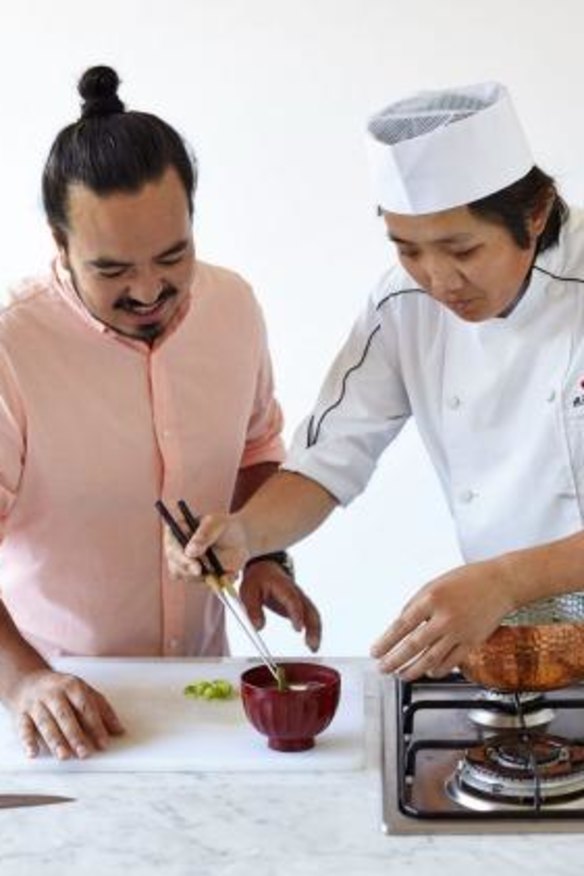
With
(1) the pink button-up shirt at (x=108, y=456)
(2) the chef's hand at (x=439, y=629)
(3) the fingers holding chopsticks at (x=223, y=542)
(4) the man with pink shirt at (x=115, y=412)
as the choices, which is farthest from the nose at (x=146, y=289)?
(2) the chef's hand at (x=439, y=629)

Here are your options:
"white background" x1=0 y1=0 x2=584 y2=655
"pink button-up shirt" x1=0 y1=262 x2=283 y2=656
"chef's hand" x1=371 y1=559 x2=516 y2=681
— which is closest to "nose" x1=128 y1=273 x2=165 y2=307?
"pink button-up shirt" x1=0 y1=262 x2=283 y2=656

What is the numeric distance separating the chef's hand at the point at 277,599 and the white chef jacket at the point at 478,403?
5.3 inches

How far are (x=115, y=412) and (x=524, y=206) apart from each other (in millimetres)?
546

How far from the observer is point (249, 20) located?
2.93 m

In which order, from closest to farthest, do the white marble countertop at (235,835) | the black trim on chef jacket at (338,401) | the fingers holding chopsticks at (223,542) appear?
the white marble countertop at (235,835)
the fingers holding chopsticks at (223,542)
the black trim on chef jacket at (338,401)

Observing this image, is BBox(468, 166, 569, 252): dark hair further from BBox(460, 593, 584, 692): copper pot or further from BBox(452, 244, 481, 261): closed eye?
BBox(460, 593, 584, 692): copper pot

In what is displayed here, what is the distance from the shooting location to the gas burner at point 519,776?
1.21 meters

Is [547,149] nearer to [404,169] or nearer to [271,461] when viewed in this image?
[271,461]

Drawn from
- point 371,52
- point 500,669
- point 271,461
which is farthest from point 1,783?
point 371,52

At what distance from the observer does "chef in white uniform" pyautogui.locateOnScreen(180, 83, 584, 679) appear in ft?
4.48

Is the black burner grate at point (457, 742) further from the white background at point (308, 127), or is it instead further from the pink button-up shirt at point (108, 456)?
the white background at point (308, 127)

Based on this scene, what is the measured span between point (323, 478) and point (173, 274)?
1.12 ft

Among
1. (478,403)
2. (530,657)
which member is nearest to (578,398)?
(478,403)

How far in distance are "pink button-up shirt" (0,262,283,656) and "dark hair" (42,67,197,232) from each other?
0.17 m
